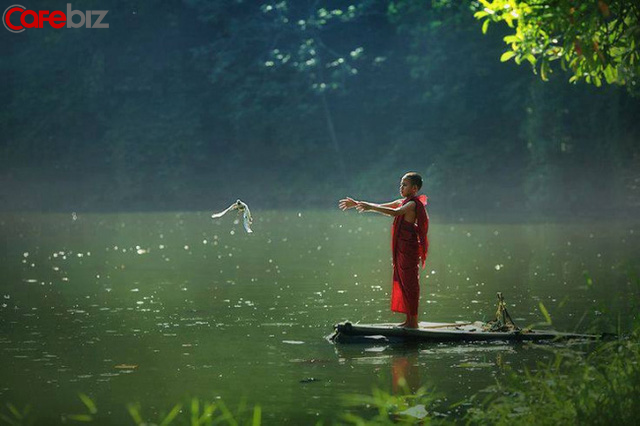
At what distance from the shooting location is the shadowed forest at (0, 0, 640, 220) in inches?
1650

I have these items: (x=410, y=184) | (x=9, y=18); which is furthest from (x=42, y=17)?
(x=410, y=184)

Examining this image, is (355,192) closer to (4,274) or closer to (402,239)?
(4,274)

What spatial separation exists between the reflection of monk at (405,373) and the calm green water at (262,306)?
0.03 metres

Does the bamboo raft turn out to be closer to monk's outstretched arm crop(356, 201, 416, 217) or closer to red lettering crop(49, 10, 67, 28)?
monk's outstretched arm crop(356, 201, 416, 217)

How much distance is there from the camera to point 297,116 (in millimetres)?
53594

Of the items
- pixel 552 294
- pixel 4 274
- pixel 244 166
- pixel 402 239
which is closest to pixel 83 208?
pixel 244 166

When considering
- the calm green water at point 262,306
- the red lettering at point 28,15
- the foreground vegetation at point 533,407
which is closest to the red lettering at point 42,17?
the red lettering at point 28,15

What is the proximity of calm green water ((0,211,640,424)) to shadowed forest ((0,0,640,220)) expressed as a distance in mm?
9402

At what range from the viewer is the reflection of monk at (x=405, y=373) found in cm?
1147

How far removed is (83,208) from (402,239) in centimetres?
3706

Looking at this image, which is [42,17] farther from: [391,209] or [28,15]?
[391,209]

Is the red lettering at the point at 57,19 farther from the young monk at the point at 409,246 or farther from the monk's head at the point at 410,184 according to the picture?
the monk's head at the point at 410,184

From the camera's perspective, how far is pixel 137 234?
108 feet

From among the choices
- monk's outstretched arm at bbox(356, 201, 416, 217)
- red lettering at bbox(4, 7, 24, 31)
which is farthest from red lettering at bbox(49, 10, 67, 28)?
monk's outstretched arm at bbox(356, 201, 416, 217)
